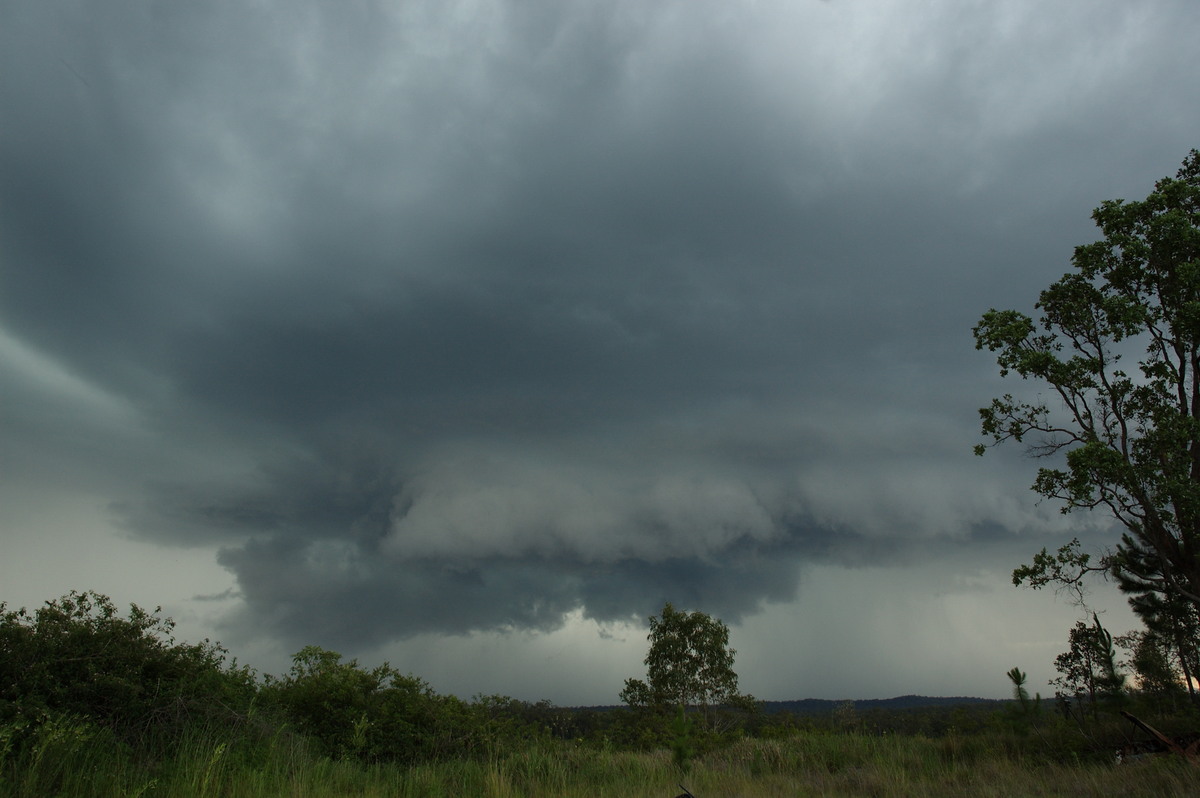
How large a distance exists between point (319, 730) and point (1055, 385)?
26037mm

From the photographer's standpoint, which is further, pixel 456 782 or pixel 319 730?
pixel 319 730

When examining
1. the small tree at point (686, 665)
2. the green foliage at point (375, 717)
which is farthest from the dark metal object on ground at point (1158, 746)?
the small tree at point (686, 665)

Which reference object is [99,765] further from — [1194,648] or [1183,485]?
[1194,648]

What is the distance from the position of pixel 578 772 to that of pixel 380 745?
5551mm

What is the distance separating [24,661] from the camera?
10.4 m

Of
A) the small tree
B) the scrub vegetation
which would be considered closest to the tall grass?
the scrub vegetation

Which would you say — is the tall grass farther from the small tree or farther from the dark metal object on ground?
the small tree

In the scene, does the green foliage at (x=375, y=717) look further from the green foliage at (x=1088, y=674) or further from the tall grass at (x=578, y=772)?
the green foliage at (x=1088, y=674)

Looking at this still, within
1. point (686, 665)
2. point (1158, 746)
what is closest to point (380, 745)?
point (1158, 746)

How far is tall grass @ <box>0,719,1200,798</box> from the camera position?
888 cm

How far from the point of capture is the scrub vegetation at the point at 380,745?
950cm

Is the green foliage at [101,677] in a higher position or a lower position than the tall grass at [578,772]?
higher

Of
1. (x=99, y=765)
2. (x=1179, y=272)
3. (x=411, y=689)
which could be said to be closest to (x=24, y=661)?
(x=99, y=765)

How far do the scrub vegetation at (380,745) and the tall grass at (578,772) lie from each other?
0.05 meters
